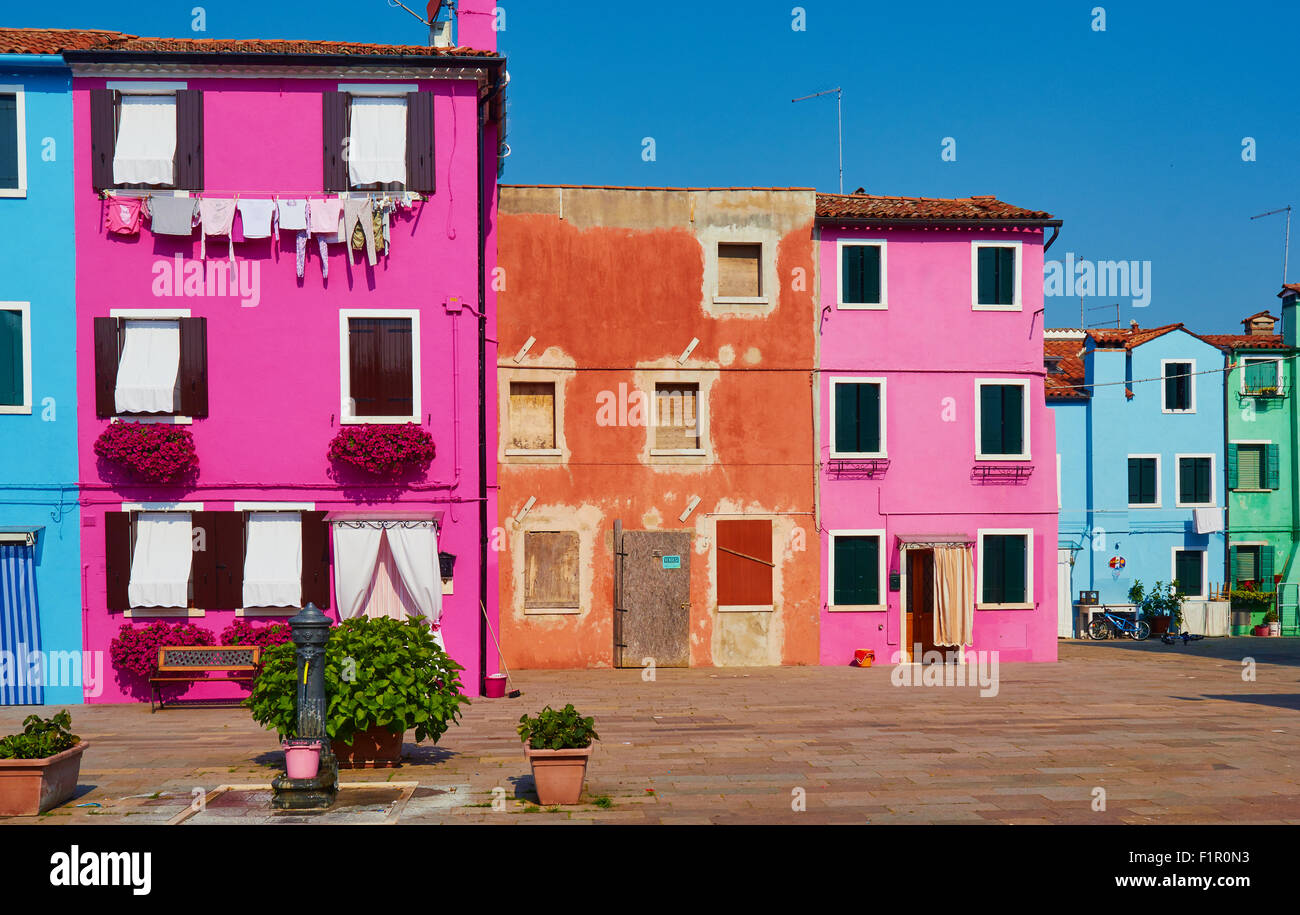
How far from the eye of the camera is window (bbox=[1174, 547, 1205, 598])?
3569cm

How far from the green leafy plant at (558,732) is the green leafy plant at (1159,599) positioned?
94.6 ft

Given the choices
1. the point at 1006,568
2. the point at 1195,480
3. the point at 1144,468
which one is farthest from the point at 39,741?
the point at 1195,480

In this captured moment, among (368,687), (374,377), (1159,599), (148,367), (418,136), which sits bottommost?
(1159,599)

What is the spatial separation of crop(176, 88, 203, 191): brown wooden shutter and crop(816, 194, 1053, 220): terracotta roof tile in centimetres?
1245

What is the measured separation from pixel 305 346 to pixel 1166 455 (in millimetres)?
28437

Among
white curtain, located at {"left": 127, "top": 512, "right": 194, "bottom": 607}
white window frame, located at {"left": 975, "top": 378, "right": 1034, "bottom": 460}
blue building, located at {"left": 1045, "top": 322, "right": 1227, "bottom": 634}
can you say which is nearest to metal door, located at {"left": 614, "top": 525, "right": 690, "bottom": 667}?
white window frame, located at {"left": 975, "top": 378, "right": 1034, "bottom": 460}

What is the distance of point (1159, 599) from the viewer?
34750 mm

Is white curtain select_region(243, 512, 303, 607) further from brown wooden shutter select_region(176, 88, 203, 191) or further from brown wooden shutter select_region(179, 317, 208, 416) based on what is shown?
brown wooden shutter select_region(176, 88, 203, 191)

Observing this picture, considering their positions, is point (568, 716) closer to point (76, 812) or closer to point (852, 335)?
point (76, 812)

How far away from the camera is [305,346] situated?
63.2 feet

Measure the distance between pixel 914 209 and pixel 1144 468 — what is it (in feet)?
53.8

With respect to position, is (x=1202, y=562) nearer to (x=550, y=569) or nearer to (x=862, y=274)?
(x=862, y=274)

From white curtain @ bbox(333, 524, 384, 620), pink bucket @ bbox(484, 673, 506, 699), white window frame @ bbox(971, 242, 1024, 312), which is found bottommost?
pink bucket @ bbox(484, 673, 506, 699)

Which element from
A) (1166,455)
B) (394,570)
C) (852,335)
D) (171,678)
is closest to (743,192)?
(852,335)
